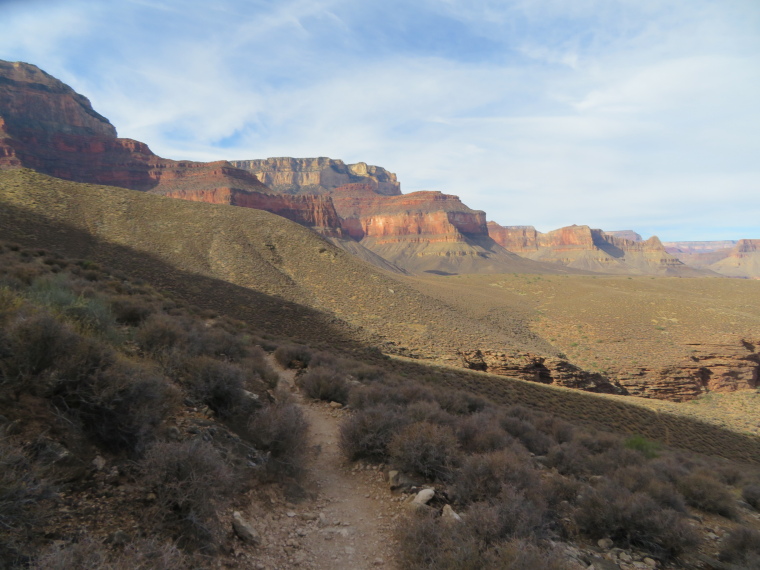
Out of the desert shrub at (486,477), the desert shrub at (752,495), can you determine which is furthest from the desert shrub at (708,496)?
the desert shrub at (486,477)

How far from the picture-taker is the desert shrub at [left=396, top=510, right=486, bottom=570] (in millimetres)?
3589

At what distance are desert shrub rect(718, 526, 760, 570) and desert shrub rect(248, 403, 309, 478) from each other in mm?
5783

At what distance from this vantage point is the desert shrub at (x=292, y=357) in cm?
1262

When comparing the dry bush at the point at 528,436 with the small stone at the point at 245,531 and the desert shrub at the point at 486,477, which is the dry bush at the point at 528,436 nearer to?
the desert shrub at the point at 486,477

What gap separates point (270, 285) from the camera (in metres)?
29.5

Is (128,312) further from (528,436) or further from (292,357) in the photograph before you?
(528,436)

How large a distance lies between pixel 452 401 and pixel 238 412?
5971 millimetres

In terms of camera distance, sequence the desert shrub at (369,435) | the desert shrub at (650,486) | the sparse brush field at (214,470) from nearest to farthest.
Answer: the sparse brush field at (214,470) → the desert shrub at (650,486) → the desert shrub at (369,435)

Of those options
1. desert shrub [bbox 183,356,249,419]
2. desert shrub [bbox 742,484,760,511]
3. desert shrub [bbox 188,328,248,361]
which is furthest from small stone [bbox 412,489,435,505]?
desert shrub [bbox 742,484,760,511]

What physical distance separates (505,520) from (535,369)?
75.5ft

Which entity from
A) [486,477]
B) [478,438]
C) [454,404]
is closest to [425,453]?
[486,477]

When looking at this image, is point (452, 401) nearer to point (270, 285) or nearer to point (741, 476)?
point (741, 476)

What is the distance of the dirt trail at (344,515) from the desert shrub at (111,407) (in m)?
2.08

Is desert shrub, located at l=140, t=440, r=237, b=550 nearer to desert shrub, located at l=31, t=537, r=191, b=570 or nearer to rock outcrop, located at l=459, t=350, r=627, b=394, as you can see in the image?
desert shrub, located at l=31, t=537, r=191, b=570
